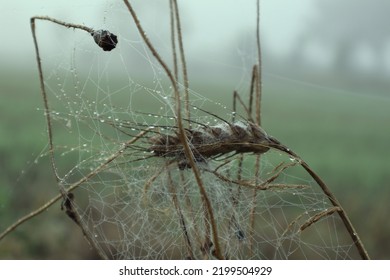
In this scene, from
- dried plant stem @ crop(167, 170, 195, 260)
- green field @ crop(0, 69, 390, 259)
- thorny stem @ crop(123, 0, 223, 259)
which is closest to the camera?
thorny stem @ crop(123, 0, 223, 259)

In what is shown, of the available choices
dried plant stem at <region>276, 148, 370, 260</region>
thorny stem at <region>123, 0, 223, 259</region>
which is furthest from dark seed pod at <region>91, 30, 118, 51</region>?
dried plant stem at <region>276, 148, 370, 260</region>

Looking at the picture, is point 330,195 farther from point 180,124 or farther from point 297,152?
point 297,152

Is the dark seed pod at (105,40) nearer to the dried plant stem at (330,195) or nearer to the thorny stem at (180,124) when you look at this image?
the thorny stem at (180,124)

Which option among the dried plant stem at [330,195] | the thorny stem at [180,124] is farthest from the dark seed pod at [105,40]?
the dried plant stem at [330,195]

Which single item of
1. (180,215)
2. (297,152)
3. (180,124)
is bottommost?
(297,152)

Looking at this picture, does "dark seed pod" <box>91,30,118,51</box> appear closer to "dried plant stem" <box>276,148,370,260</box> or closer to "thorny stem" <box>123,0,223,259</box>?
"thorny stem" <box>123,0,223,259</box>

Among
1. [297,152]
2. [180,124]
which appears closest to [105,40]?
[180,124]
